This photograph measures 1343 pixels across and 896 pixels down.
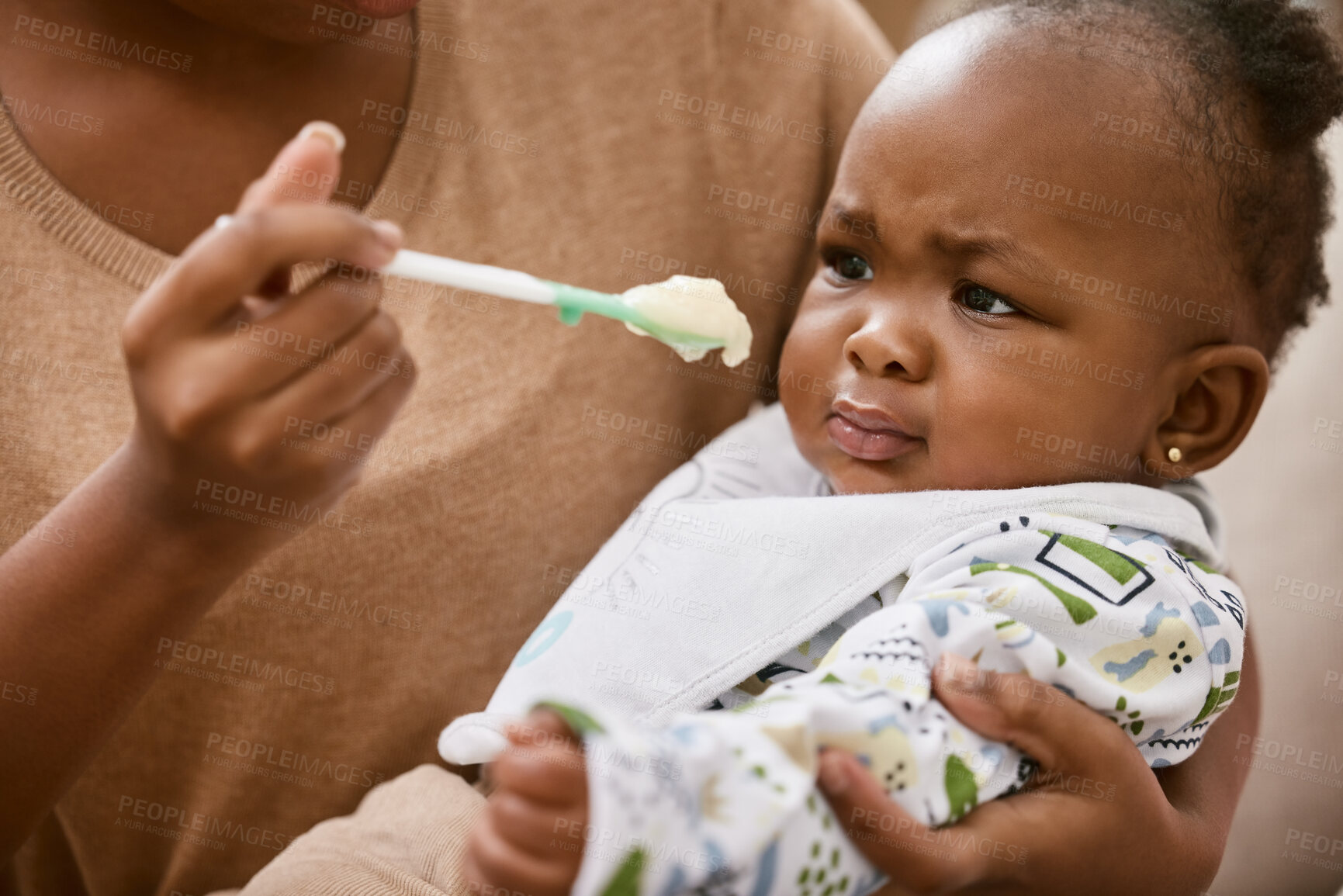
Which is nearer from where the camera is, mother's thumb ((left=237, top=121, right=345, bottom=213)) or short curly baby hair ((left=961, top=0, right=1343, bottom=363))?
mother's thumb ((left=237, top=121, right=345, bottom=213))

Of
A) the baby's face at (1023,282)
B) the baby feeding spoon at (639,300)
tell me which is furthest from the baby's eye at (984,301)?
the baby feeding spoon at (639,300)

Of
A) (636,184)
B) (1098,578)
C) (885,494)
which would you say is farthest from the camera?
(636,184)

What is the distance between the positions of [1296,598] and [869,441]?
69 centimetres

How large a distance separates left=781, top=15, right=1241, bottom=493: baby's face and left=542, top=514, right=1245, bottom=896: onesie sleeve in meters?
0.10

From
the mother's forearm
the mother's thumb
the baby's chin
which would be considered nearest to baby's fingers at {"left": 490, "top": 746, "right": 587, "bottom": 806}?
the mother's forearm

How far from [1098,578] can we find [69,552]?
78 centimetres

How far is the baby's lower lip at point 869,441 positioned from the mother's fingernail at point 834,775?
1.29 ft

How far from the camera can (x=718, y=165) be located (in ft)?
3.91

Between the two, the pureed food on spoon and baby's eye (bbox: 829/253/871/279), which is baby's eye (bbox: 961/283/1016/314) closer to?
baby's eye (bbox: 829/253/871/279)

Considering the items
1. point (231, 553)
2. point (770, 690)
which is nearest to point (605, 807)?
point (770, 690)

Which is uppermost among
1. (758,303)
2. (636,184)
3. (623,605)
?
(636,184)

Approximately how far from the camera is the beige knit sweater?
918 mm

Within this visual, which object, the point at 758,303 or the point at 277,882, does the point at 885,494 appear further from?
the point at 277,882

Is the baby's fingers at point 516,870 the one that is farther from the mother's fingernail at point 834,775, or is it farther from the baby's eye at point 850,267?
the baby's eye at point 850,267
